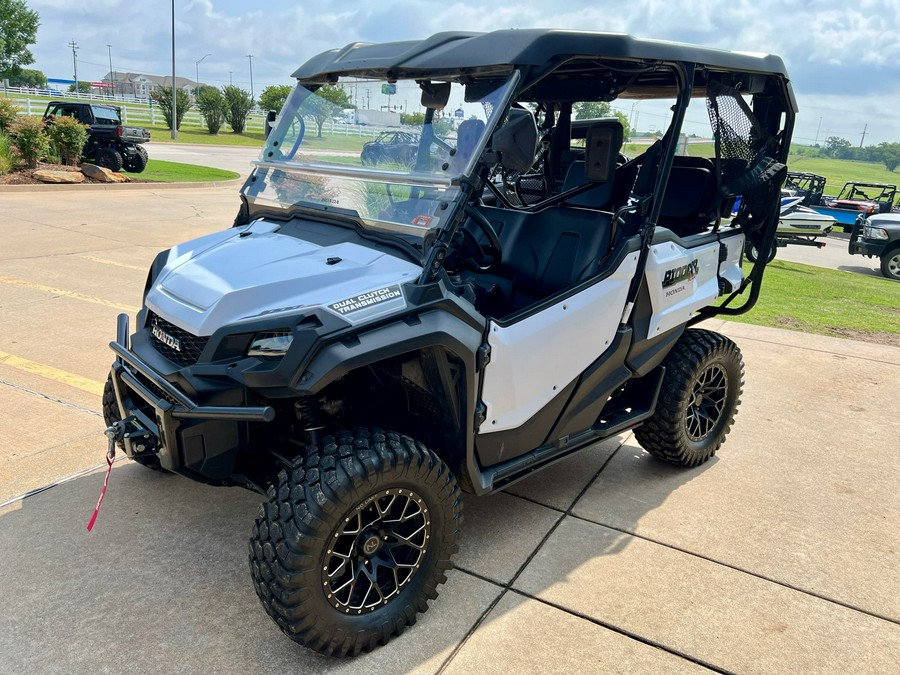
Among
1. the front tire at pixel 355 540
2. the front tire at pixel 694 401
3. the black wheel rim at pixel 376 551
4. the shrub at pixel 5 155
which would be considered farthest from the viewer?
the shrub at pixel 5 155

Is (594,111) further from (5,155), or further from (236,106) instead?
(236,106)

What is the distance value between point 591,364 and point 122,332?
2039 mm

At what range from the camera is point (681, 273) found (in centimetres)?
367

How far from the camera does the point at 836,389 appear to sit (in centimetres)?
560

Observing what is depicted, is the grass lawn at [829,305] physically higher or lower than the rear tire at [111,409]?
lower

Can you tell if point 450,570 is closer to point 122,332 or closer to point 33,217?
point 122,332

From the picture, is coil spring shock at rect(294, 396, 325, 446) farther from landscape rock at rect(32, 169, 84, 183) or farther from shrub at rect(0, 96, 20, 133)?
shrub at rect(0, 96, 20, 133)

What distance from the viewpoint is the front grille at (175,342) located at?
2562mm

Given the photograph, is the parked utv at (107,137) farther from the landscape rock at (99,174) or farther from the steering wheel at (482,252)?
the steering wheel at (482,252)

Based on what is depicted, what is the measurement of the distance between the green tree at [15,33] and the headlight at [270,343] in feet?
191

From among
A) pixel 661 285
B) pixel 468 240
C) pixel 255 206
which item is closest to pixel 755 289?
pixel 661 285

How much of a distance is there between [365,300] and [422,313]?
22cm

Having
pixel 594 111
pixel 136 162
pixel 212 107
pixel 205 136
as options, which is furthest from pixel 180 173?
pixel 212 107

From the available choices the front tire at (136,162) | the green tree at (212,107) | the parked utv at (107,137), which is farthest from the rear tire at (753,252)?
the green tree at (212,107)
